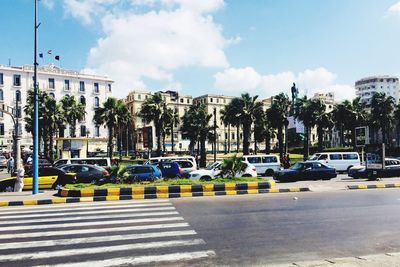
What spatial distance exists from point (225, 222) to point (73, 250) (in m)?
4.59

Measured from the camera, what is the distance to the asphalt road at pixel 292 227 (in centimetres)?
795

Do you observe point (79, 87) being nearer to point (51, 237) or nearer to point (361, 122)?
point (361, 122)

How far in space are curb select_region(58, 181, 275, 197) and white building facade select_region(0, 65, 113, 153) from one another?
207 ft

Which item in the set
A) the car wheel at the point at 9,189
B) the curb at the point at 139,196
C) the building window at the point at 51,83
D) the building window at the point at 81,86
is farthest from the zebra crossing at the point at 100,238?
the building window at the point at 81,86

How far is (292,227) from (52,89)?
81458 mm

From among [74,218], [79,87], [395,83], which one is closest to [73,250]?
[74,218]

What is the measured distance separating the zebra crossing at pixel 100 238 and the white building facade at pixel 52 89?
68658 mm

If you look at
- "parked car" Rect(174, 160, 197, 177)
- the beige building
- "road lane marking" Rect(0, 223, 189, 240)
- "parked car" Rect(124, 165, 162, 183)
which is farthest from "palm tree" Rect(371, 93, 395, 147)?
"road lane marking" Rect(0, 223, 189, 240)

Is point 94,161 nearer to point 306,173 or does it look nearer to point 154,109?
point 306,173

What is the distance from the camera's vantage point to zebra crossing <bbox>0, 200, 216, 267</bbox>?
754 cm

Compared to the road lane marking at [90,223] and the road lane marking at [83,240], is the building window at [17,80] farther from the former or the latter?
the road lane marking at [83,240]

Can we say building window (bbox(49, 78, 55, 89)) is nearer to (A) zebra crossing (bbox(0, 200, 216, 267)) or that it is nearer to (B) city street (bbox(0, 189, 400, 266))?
(B) city street (bbox(0, 189, 400, 266))

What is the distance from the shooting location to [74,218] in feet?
40.6

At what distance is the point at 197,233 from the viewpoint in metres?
9.76
